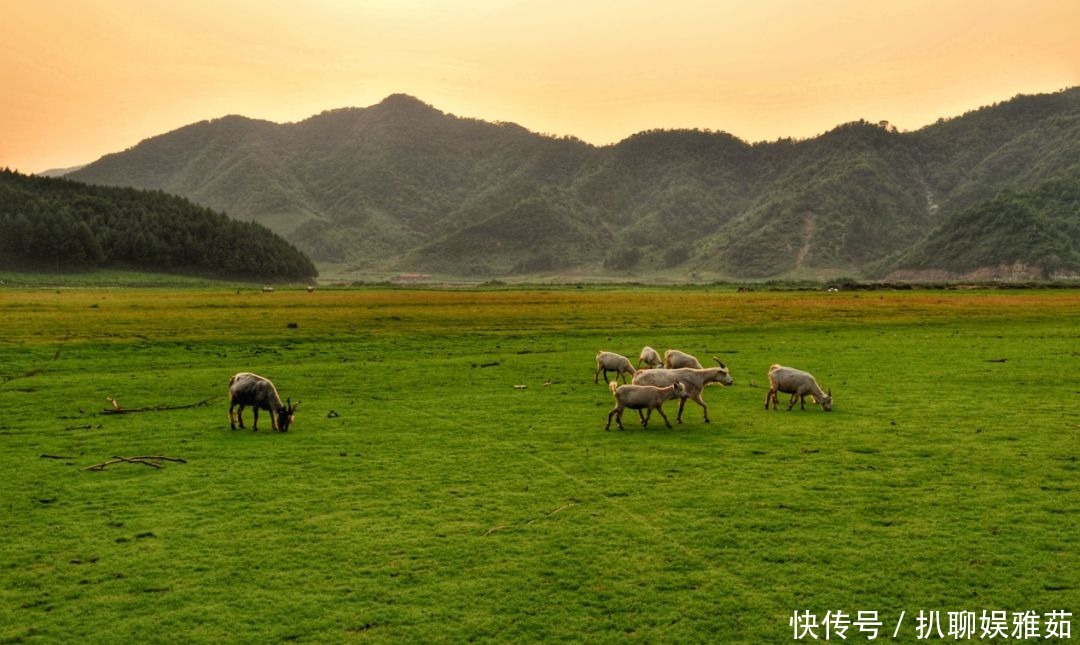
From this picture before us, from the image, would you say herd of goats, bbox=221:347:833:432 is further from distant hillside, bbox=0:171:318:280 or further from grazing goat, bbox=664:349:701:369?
distant hillside, bbox=0:171:318:280

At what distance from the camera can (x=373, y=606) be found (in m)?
9.31

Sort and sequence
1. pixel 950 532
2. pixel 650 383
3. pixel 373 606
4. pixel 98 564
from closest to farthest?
1. pixel 373 606
2. pixel 98 564
3. pixel 950 532
4. pixel 650 383

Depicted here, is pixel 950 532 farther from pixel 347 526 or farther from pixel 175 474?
pixel 175 474

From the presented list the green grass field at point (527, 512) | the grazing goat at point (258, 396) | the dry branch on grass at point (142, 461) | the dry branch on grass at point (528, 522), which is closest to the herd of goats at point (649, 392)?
the grazing goat at point (258, 396)

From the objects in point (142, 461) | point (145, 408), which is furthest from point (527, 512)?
point (145, 408)

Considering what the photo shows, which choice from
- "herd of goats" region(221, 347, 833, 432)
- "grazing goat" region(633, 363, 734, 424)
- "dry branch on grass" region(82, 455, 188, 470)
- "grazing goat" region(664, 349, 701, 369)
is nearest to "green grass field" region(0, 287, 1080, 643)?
"dry branch on grass" region(82, 455, 188, 470)

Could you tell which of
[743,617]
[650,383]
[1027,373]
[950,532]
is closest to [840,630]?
[743,617]

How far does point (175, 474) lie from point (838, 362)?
28.9 m

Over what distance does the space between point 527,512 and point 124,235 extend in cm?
17750

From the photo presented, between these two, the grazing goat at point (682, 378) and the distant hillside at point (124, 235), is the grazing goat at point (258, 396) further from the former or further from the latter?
the distant hillside at point (124, 235)

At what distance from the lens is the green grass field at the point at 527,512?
920 centimetres

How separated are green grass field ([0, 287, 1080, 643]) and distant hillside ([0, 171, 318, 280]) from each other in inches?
5865

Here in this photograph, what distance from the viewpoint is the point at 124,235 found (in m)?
164

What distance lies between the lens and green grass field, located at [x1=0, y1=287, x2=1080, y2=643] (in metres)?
9.20
